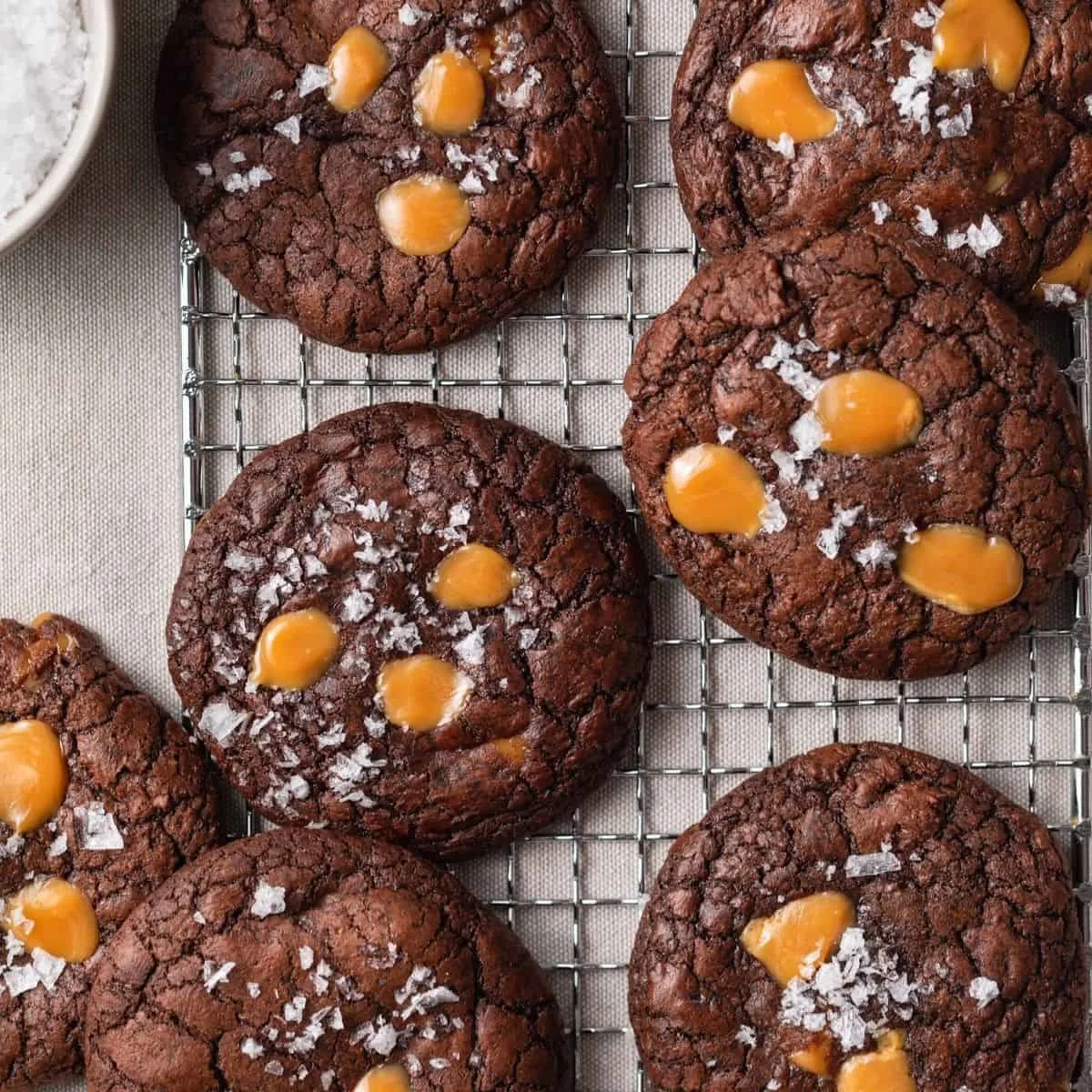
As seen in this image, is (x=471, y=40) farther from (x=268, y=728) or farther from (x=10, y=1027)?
(x=10, y=1027)

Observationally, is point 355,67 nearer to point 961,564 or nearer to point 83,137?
point 83,137

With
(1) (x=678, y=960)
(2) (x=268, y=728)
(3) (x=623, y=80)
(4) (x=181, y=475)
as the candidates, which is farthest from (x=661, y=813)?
(3) (x=623, y=80)

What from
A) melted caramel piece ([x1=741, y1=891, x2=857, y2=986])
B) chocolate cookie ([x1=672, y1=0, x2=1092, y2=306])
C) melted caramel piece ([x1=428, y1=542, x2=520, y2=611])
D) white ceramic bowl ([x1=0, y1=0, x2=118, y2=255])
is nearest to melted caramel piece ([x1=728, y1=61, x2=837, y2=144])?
chocolate cookie ([x1=672, y1=0, x2=1092, y2=306])

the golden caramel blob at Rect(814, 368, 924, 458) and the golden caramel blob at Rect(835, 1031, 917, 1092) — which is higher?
the golden caramel blob at Rect(814, 368, 924, 458)

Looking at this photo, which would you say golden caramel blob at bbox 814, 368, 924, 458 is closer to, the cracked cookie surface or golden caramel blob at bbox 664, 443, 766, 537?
golden caramel blob at bbox 664, 443, 766, 537

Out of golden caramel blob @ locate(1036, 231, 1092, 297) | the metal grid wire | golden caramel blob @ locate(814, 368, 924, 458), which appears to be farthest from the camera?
the metal grid wire

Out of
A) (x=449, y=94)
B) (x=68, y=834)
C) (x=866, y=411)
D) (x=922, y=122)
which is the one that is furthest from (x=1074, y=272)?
(x=68, y=834)
